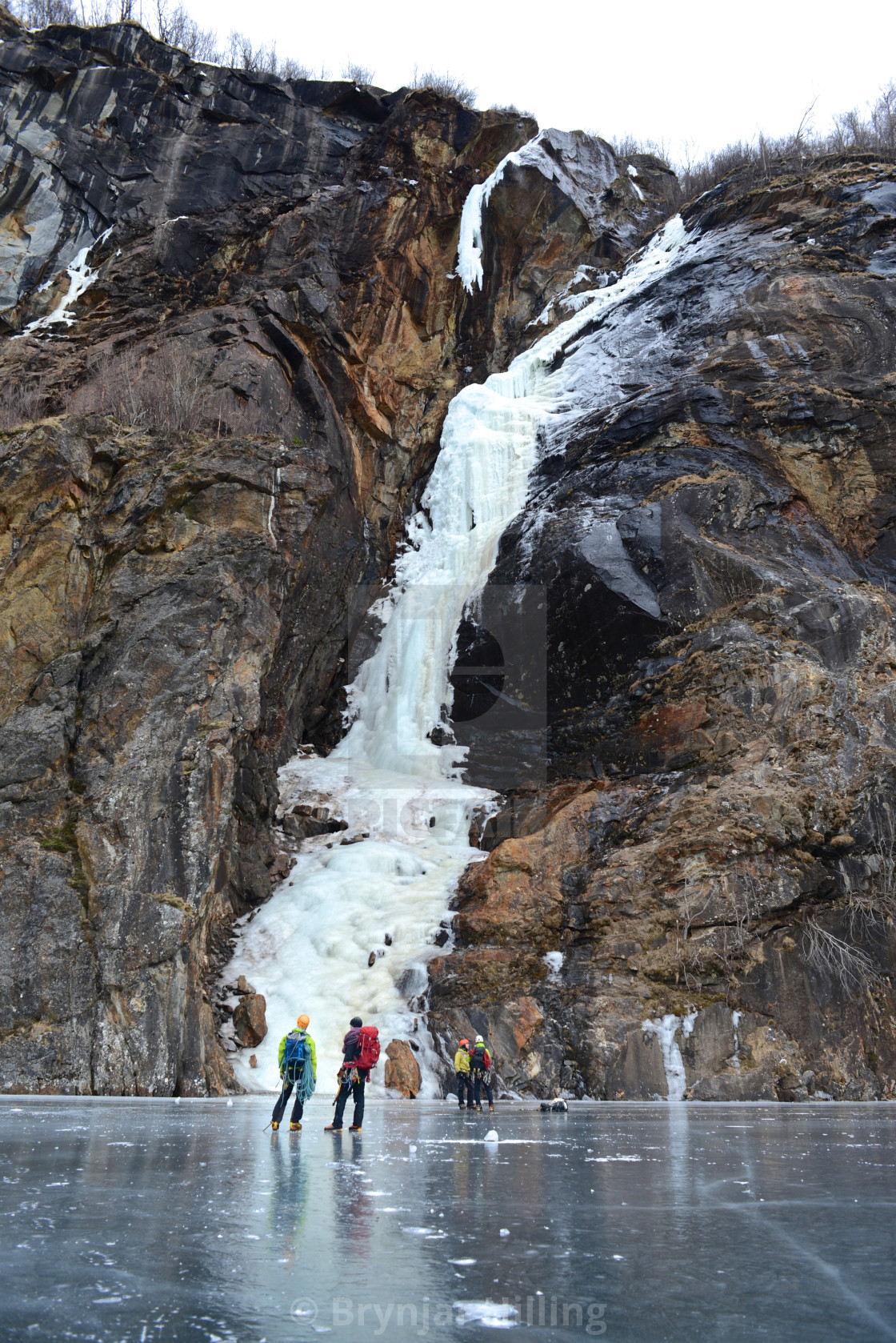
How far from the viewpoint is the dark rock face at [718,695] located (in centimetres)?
1605

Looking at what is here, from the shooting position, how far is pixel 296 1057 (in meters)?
9.89

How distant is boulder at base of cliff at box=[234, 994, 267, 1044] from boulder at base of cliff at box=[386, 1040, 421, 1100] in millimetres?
2430

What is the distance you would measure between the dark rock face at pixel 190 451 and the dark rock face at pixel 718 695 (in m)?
5.40

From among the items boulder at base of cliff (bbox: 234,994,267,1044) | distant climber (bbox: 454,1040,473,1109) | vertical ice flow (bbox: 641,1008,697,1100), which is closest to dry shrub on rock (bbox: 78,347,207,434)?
boulder at base of cliff (bbox: 234,994,267,1044)

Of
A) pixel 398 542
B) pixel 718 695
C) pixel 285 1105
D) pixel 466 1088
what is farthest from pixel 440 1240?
pixel 398 542

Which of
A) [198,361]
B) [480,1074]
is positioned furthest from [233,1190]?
[198,361]

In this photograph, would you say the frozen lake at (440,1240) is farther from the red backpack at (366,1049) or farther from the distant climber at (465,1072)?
the distant climber at (465,1072)

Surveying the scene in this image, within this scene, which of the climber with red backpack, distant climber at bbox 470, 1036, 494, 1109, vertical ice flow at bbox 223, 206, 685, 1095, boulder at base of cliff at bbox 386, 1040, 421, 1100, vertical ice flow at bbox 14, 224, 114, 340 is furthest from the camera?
vertical ice flow at bbox 14, 224, 114, 340

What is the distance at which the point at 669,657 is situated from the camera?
21.5m

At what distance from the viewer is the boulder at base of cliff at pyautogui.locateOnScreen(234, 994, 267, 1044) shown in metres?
17.1

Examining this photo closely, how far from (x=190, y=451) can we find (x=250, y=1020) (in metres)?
11.2

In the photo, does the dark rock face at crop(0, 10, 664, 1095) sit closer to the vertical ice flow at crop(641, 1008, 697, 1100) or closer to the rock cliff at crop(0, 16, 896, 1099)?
the rock cliff at crop(0, 16, 896, 1099)

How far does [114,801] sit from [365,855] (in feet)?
23.5

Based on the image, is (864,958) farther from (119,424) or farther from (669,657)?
(119,424)
